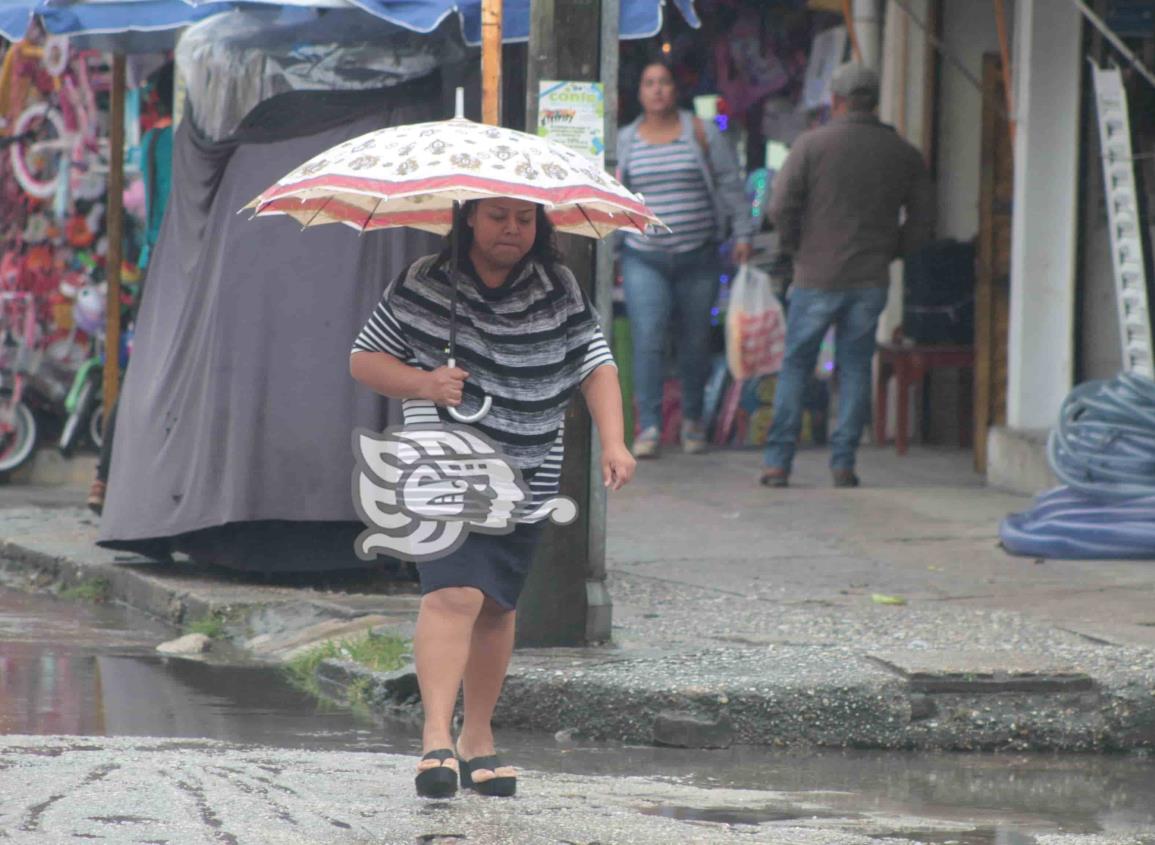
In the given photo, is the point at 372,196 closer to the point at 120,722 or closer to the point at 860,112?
the point at 120,722

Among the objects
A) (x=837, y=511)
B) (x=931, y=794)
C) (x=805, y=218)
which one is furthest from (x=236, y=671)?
(x=805, y=218)

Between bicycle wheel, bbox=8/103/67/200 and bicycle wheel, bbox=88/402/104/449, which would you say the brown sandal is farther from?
bicycle wheel, bbox=8/103/67/200

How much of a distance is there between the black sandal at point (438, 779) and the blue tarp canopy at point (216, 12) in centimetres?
328

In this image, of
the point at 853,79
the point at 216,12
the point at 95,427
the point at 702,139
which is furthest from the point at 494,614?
the point at 95,427

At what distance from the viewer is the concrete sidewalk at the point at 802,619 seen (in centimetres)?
630

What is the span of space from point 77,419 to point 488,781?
25.2ft

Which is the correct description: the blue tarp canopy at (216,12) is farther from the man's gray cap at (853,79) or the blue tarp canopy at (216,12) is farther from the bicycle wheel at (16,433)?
the bicycle wheel at (16,433)

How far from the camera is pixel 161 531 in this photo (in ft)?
27.7

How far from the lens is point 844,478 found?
11094mm

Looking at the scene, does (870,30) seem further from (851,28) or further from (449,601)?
(449,601)

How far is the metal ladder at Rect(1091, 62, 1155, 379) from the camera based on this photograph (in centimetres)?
992

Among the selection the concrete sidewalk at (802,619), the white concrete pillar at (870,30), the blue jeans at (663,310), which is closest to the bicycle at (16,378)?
the concrete sidewalk at (802,619)

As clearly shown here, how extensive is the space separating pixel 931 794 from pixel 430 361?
1773 millimetres

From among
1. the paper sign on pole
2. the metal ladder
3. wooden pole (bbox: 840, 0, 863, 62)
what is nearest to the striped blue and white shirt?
wooden pole (bbox: 840, 0, 863, 62)
